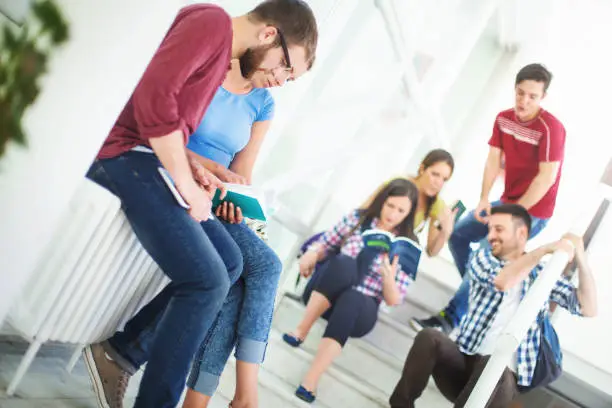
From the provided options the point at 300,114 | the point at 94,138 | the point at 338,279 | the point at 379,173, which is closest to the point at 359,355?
Result: the point at 338,279

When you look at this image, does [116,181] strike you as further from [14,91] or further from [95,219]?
[14,91]

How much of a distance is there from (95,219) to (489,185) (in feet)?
7.07

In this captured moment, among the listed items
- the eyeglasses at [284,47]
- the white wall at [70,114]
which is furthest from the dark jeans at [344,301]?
the white wall at [70,114]

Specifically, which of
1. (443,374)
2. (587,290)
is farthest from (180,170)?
(587,290)

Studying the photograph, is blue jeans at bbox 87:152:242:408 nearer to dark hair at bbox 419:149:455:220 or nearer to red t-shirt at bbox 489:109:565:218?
dark hair at bbox 419:149:455:220

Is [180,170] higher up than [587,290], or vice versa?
[587,290]

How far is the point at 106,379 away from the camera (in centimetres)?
120

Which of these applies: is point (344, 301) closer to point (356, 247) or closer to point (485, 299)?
point (356, 247)

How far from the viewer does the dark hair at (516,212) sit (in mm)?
2283

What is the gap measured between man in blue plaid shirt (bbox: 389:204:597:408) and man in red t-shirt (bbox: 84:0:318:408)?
92 cm

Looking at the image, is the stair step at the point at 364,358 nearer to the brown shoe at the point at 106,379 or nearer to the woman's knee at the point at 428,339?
the woman's knee at the point at 428,339

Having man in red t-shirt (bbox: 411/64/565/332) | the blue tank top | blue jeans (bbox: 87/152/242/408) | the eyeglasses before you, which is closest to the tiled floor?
blue jeans (bbox: 87/152/242/408)

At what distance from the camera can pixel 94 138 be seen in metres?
0.80

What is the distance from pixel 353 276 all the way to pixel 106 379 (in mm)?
1158
